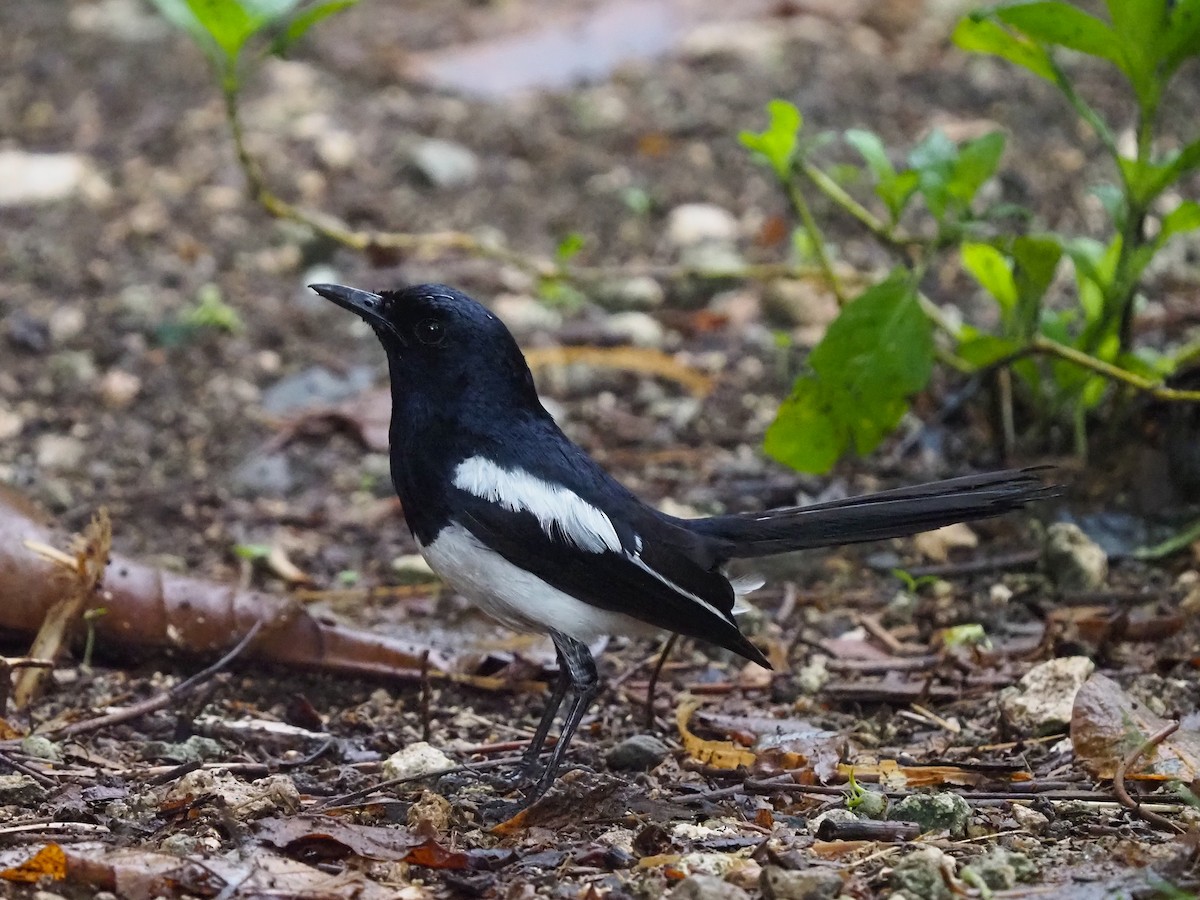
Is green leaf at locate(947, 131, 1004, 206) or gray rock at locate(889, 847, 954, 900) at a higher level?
green leaf at locate(947, 131, 1004, 206)

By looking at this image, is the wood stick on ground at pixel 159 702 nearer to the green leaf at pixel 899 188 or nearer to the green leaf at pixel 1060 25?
the green leaf at pixel 899 188

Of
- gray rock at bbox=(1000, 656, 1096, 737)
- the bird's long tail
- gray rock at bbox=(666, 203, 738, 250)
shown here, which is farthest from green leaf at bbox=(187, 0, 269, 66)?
gray rock at bbox=(1000, 656, 1096, 737)

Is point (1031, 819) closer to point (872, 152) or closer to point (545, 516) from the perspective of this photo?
point (545, 516)

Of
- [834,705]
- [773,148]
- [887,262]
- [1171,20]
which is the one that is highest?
[1171,20]

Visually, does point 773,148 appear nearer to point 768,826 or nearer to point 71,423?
point 768,826

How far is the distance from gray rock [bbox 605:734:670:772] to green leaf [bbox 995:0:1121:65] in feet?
6.94

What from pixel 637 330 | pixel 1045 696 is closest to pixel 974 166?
pixel 1045 696

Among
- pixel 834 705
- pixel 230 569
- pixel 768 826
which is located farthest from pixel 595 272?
pixel 768 826

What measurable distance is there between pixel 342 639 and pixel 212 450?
1852mm

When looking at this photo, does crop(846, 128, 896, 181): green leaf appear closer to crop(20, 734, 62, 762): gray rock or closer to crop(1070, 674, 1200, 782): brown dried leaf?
crop(1070, 674, 1200, 782): brown dried leaf

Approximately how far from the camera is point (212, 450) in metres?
5.86

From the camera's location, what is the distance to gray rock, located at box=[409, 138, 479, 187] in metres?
7.67

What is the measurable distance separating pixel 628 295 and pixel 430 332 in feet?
9.36

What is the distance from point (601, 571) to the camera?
381cm
